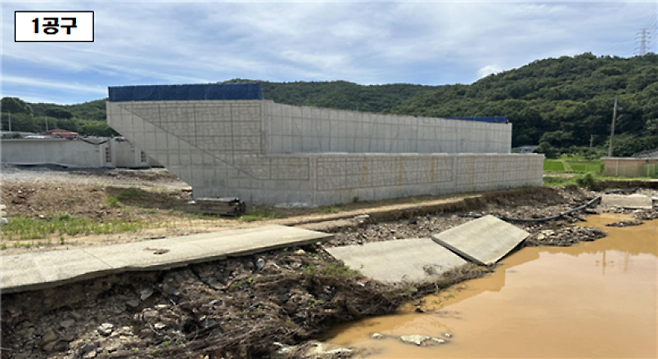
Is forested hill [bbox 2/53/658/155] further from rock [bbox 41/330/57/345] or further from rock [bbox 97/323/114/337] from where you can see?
rock [bbox 41/330/57/345]

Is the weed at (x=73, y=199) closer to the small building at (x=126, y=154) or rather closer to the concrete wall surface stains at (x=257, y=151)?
the concrete wall surface stains at (x=257, y=151)

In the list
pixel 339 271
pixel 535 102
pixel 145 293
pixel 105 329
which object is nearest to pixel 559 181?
pixel 339 271

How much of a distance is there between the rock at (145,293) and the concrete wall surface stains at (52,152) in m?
18.8

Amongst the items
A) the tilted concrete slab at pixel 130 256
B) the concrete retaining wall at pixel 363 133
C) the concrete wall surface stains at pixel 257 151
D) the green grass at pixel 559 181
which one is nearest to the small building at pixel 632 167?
the green grass at pixel 559 181

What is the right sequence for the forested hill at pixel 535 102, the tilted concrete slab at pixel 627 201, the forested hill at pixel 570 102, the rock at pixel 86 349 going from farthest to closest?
the forested hill at pixel 535 102 → the forested hill at pixel 570 102 → the tilted concrete slab at pixel 627 201 → the rock at pixel 86 349

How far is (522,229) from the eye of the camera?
635 inches

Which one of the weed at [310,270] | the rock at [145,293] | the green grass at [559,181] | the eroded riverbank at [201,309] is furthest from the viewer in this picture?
the green grass at [559,181]

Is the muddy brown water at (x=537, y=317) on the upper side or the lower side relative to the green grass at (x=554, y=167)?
lower

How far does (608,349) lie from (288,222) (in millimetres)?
7940

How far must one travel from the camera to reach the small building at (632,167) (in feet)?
101

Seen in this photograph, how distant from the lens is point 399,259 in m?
10.3

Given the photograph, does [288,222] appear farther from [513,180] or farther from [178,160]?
[513,180]

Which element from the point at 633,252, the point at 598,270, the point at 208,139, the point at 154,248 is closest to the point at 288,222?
the point at 154,248

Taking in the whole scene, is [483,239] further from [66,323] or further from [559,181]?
[559,181]
